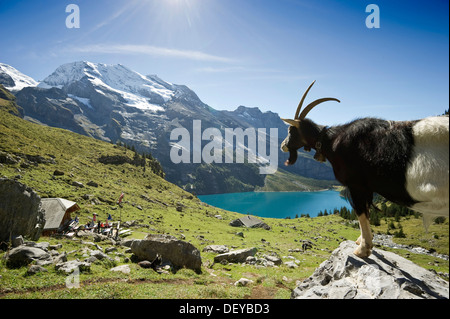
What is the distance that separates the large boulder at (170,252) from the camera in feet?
42.4

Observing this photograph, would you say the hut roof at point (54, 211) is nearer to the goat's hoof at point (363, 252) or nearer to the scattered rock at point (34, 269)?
the scattered rock at point (34, 269)

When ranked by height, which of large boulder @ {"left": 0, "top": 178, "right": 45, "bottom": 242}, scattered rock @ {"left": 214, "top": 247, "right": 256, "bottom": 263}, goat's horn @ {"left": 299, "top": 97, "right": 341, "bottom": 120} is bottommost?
scattered rock @ {"left": 214, "top": 247, "right": 256, "bottom": 263}

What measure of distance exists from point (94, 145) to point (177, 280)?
125934mm

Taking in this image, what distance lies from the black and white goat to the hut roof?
89.7 ft

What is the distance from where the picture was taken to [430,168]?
2607mm

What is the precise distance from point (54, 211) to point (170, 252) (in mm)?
19690

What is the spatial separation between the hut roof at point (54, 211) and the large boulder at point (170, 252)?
15.4 metres

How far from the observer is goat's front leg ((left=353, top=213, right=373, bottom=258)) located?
13.6 ft

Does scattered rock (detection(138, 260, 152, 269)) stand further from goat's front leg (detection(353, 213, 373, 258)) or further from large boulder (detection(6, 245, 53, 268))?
goat's front leg (detection(353, 213, 373, 258))

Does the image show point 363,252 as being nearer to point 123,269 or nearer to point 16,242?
point 123,269

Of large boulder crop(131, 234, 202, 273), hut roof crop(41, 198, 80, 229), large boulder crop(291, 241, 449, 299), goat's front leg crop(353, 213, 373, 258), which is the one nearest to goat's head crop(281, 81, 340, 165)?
goat's front leg crop(353, 213, 373, 258)
